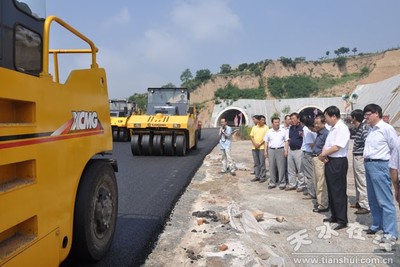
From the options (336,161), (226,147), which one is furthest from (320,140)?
(226,147)

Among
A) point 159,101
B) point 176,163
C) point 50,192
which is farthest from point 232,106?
point 50,192

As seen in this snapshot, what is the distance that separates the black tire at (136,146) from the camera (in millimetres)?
12258

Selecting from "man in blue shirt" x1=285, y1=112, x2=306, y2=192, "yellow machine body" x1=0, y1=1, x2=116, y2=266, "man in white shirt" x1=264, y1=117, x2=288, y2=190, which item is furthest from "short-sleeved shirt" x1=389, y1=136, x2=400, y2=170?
"man in white shirt" x1=264, y1=117, x2=288, y2=190

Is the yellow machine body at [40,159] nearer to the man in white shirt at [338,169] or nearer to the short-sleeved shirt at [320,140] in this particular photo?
the man in white shirt at [338,169]

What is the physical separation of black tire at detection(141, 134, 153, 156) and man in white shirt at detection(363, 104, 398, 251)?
871 cm

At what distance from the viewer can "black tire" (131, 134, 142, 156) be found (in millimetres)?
12258

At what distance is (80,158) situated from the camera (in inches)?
117

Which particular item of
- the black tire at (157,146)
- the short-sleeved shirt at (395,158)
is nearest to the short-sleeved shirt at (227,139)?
the black tire at (157,146)

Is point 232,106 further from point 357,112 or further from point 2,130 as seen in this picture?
point 2,130

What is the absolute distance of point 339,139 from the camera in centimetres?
470

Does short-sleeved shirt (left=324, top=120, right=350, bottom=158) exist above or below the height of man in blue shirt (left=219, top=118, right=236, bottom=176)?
above

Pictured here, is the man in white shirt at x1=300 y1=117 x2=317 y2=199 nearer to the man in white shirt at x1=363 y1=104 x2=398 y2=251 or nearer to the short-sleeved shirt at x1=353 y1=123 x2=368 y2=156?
the short-sleeved shirt at x1=353 y1=123 x2=368 y2=156

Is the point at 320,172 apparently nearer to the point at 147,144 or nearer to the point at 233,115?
the point at 147,144

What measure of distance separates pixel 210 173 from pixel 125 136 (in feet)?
36.7
